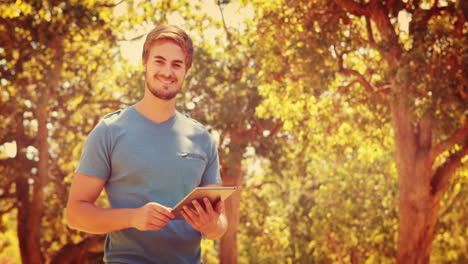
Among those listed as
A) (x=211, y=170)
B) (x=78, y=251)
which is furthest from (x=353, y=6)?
(x=78, y=251)

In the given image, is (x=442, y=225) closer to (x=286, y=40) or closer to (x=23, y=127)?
(x=286, y=40)

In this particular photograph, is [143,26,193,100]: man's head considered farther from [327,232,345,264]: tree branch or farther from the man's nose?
[327,232,345,264]: tree branch

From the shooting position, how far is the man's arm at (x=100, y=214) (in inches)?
108

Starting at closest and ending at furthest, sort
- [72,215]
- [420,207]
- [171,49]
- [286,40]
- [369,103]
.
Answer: [72,215]
[171,49]
[420,207]
[286,40]
[369,103]

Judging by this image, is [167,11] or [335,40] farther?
[167,11]

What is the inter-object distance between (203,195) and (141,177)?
1.28ft

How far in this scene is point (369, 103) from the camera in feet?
48.5

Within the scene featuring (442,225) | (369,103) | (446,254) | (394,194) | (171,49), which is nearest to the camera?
(171,49)

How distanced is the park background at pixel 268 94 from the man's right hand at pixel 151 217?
8916 mm

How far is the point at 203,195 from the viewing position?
2.80m

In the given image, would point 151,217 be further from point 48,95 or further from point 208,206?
point 48,95

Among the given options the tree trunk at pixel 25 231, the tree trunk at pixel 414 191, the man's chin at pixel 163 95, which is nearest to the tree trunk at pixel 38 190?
the tree trunk at pixel 25 231

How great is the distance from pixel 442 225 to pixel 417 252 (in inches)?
544

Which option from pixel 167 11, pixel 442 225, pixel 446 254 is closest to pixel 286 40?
pixel 167 11
